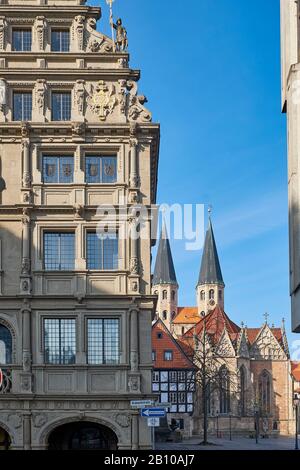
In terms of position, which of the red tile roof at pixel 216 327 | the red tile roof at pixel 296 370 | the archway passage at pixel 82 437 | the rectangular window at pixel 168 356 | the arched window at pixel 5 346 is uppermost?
the red tile roof at pixel 216 327

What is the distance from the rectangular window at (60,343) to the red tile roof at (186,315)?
130 meters

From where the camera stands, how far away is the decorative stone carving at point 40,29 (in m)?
32.6

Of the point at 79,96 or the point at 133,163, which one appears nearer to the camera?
the point at 133,163

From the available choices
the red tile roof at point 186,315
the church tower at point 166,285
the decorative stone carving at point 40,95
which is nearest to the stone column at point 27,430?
the decorative stone carving at point 40,95

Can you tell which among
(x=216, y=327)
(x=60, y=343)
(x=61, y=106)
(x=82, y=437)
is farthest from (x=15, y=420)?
(x=216, y=327)

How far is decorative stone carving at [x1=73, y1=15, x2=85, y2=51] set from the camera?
107 feet

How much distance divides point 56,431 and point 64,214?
789cm

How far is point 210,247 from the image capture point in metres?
154

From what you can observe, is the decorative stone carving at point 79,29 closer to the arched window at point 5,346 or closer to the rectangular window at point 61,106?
the rectangular window at point 61,106

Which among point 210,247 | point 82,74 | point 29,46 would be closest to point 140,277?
point 82,74

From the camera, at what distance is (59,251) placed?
31000 millimetres

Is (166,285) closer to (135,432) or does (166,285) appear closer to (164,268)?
(164,268)

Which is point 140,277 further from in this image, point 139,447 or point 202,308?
point 202,308

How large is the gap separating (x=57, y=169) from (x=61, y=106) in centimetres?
252
